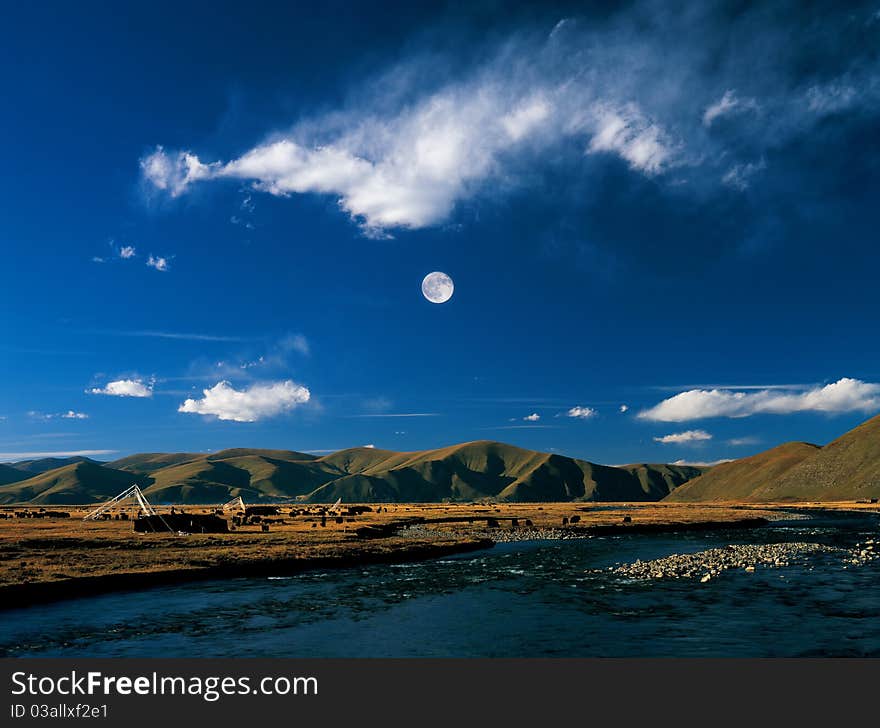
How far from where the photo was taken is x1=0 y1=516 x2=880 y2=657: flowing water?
29125 mm

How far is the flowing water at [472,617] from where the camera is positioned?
2912 cm

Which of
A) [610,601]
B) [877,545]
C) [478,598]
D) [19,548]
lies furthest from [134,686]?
[877,545]

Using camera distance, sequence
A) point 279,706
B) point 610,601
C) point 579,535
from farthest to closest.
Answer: point 579,535 → point 610,601 → point 279,706

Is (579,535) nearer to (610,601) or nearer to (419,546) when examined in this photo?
(419,546)

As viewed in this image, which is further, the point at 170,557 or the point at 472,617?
the point at 170,557

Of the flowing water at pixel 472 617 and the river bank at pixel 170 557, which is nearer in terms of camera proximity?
the flowing water at pixel 472 617

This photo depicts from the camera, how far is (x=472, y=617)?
1430 inches

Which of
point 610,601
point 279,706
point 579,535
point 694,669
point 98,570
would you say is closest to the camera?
point 279,706

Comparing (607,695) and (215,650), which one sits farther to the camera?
(215,650)

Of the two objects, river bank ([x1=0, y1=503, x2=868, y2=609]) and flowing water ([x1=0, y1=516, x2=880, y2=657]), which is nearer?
flowing water ([x1=0, y1=516, x2=880, y2=657])

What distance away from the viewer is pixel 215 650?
93.8ft

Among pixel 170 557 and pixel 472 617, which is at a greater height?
pixel 170 557

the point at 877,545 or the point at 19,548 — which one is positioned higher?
the point at 19,548

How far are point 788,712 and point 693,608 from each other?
18.7m
